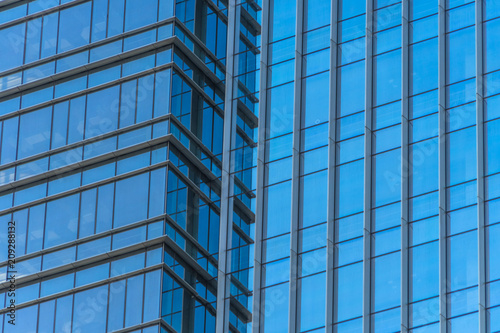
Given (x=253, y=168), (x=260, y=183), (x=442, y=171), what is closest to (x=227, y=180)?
(x=253, y=168)

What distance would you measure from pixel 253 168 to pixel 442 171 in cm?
901

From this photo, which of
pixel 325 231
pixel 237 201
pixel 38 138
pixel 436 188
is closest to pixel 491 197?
pixel 436 188

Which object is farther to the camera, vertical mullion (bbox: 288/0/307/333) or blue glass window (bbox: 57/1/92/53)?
blue glass window (bbox: 57/1/92/53)

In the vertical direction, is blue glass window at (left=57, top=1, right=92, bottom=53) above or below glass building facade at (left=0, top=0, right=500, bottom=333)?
above

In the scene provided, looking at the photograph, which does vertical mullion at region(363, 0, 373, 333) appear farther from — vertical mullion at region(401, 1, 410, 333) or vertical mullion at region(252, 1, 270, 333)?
vertical mullion at region(252, 1, 270, 333)

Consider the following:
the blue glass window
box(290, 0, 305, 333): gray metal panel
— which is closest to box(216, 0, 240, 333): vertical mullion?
box(290, 0, 305, 333): gray metal panel

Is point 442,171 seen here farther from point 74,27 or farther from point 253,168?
point 74,27

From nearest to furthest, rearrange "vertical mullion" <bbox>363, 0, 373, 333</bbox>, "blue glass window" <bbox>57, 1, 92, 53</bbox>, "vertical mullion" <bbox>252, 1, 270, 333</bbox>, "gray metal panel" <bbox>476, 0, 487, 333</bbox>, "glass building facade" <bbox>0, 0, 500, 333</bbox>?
"gray metal panel" <bbox>476, 0, 487, 333</bbox> < "vertical mullion" <bbox>363, 0, 373, 333</bbox> < "glass building facade" <bbox>0, 0, 500, 333</bbox> < "vertical mullion" <bbox>252, 1, 270, 333</bbox> < "blue glass window" <bbox>57, 1, 92, 53</bbox>

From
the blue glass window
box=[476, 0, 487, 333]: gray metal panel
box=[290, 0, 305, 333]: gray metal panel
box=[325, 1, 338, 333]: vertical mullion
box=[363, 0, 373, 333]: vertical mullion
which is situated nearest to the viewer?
box=[476, 0, 487, 333]: gray metal panel

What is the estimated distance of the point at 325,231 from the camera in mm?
64375

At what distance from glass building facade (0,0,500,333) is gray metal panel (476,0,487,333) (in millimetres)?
90

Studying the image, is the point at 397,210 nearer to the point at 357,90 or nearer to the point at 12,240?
the point at 357,90

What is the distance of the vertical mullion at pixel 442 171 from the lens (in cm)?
6050

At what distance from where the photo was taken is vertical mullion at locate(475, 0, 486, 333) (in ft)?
196
